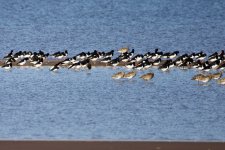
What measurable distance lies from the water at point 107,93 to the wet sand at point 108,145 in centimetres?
151

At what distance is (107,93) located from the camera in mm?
22922

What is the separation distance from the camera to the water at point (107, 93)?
56.9 feet

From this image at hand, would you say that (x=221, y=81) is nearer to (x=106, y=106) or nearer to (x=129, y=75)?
(x=129, y=75)

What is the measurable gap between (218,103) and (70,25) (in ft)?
82.9

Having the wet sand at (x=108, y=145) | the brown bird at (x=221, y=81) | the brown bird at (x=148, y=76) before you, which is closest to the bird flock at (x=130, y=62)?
the brown bird at (x=148, y=76)

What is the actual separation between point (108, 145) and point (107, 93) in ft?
28.1

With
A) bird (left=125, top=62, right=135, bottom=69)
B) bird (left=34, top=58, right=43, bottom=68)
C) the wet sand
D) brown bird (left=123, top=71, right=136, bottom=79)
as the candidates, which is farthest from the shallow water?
the wet sand

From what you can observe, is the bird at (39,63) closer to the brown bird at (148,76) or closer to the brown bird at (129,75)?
the brown bird at (129,75)

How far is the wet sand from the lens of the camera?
14.2 m

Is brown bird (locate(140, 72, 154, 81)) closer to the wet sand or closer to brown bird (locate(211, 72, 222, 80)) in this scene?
brown bird (locate(211, 72, 222, 80))

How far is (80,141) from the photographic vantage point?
14.8m

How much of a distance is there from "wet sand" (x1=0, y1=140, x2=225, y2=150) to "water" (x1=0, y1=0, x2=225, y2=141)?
151 centimetres

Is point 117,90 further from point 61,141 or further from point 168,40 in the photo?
point 168,40

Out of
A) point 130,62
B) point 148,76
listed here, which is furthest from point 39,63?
point 148,76
